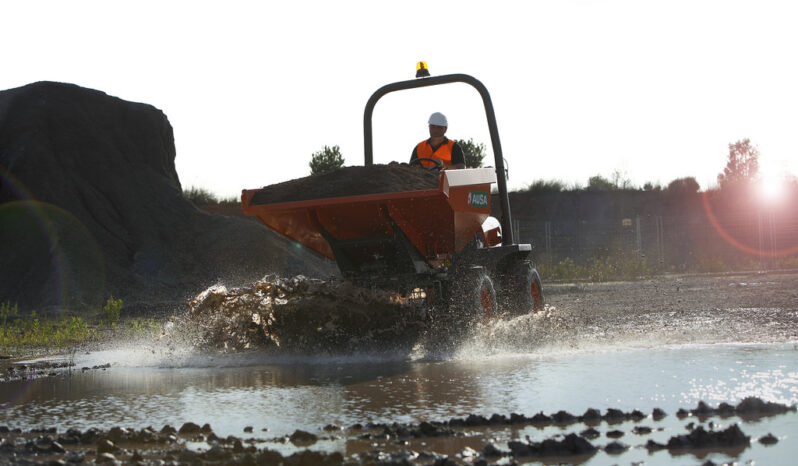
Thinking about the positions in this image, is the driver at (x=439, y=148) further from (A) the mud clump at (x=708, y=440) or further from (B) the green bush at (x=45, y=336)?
(A) the mud clump at (x=708, y=440)

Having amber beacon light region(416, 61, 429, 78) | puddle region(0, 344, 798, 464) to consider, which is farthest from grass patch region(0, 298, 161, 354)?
amber beacon light region(416, 61, 429, 78)

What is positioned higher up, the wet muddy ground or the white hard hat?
the white hard hat

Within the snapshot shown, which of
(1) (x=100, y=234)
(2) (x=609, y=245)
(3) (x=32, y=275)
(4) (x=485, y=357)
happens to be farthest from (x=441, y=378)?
(2) (x=609, y=245)

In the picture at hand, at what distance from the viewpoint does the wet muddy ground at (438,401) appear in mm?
4422

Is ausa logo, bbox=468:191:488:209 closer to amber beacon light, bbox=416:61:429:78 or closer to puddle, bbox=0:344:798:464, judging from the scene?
puddle, bbox=0:344:798:464

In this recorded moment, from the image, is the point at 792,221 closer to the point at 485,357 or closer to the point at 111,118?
the point at 111,118

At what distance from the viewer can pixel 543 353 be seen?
8453 millimetres

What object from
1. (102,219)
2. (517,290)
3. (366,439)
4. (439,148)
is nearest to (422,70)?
(439,148)

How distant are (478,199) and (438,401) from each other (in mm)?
3835

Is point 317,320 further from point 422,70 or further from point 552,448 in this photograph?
point 552,448

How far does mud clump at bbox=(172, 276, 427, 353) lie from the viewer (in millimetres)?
8516

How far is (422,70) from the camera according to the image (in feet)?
34.2

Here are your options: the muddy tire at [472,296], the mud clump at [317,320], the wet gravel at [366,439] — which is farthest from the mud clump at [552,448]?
the muddy tire at [472,296]

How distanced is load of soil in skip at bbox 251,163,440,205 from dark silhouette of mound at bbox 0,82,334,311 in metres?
10.0
